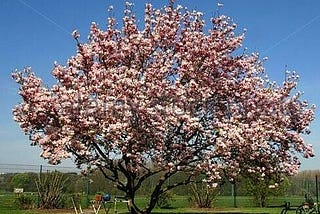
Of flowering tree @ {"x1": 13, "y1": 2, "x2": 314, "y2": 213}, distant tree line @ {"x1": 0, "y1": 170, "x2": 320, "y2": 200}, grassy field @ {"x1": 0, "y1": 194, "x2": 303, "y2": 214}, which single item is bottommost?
grassy field @ {"x1": 0, "y1": 194, "x2": 303, "y2": 214}

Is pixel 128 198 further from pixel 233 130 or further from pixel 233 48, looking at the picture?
pixel 233 48

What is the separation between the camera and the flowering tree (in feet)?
49.6

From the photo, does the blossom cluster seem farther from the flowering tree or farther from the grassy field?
the grassy field

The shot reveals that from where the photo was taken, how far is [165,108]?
15180mm

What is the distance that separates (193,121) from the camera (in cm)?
1512

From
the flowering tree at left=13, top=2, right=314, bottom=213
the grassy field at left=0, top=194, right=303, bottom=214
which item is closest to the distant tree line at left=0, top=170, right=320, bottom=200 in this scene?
the grassy field at left=0, top=194, right=303, bottom=214

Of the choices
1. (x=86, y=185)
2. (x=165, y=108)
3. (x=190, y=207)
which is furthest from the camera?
(x=86, y=185)

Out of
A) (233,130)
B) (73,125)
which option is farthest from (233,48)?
(73,125)

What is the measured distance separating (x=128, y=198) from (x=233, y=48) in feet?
21.1

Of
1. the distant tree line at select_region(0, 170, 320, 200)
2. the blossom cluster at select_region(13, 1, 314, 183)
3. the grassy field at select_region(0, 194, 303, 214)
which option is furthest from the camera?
the distant tree line at select_region(0, 170, 320, 200)

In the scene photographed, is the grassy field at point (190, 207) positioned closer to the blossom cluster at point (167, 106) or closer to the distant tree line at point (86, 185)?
the distant tree line at point (86, 185)

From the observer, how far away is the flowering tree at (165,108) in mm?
15109

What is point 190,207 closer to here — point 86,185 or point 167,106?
point 86,185

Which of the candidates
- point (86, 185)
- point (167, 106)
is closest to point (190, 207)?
point (86, 185)
